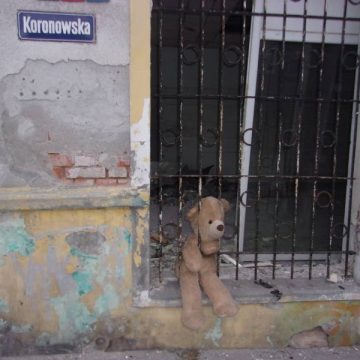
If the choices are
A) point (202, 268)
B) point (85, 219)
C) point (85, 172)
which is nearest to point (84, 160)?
point (85, 172)

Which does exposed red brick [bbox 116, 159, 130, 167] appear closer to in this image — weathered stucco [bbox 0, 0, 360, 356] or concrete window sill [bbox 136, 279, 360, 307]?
weathered stucco [bbox 0, 0, 360, 356]

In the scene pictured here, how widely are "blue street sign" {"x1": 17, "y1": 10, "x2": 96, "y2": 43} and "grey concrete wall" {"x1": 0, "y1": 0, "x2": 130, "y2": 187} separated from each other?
3 centimetres

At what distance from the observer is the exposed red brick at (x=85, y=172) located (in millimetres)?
2730

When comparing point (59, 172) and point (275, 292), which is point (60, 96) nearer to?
point (59, 172)

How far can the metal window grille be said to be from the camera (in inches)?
119

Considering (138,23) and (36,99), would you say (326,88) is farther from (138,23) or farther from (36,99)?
(36,99)

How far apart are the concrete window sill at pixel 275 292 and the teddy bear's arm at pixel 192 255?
0.76 feet

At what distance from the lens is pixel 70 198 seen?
8.86 feet

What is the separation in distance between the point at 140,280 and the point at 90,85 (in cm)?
133

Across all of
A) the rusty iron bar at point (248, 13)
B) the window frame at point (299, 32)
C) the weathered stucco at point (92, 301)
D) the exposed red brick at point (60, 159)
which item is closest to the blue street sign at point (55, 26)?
the rusty iron bar at point (248, 13)

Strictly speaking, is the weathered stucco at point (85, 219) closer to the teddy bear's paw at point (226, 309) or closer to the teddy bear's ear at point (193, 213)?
the teddy bear's paw at point (226, 309)

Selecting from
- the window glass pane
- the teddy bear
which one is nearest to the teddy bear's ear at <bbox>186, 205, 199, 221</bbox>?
the teddy bear

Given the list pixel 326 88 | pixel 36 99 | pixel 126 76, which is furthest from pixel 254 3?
pixel 36 99

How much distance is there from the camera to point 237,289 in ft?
9.93
